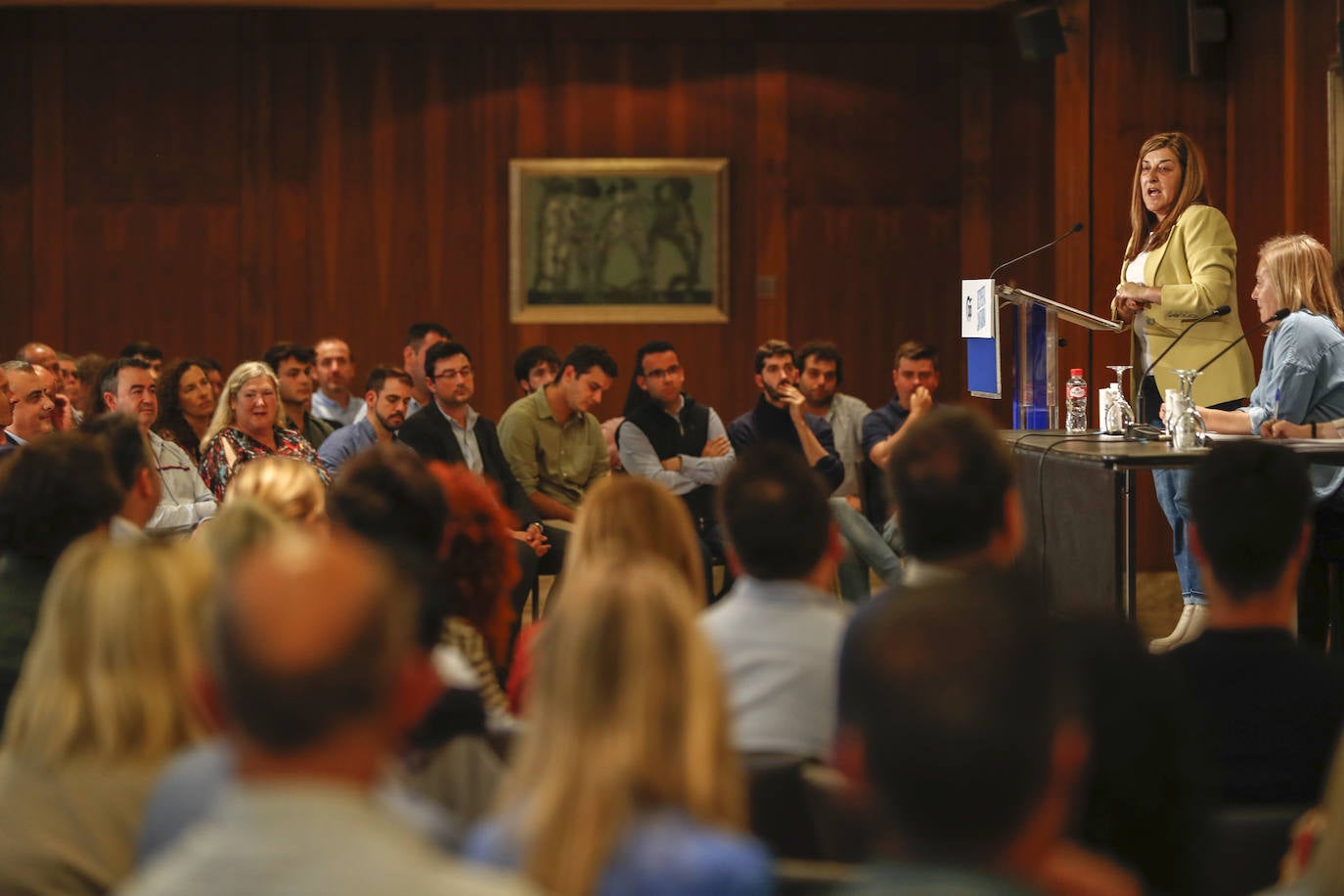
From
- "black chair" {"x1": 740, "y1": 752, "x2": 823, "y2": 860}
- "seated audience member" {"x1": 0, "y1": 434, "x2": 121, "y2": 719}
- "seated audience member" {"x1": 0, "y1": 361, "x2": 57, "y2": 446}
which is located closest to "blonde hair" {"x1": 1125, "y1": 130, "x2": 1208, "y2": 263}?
"seated audience member" {"x1": 0, "y1": 361, "x2": 57, "y2": 446}

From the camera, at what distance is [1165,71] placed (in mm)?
8070

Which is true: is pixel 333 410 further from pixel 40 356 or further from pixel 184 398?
pixel 184 398

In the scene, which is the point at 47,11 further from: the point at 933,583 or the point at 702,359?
the point at 933,583

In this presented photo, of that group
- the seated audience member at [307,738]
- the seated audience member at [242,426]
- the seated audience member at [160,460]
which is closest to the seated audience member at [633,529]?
the seated audience member at [307,738]

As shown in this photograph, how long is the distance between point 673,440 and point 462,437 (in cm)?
A: 90

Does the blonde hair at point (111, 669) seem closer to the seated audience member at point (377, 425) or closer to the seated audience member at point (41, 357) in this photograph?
the seated audience member at point (377, 425)

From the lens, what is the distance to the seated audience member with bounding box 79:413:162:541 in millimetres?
3316

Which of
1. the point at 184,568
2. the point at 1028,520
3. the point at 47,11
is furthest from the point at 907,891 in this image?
the point at 47,11

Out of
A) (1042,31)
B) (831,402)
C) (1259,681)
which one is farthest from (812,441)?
(1259,681)

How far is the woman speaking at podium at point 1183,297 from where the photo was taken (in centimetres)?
541

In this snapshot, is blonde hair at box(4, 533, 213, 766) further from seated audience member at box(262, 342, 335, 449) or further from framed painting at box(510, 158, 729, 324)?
framed painting at box(510, 158, 729, 324)

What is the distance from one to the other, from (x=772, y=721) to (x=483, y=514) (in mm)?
902

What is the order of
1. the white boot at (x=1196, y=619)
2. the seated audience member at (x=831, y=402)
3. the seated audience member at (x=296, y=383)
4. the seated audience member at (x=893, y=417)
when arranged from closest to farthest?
the white boot at (x=1196, y=619) < the seated audience member at (x=893, y=417) < the seated audience member at (x=831, y=402) < the seated audience member at (x=296, y=383)

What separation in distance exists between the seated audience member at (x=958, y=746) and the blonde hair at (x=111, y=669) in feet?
3.19
